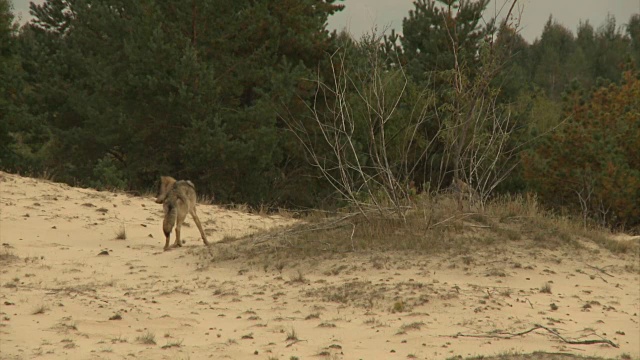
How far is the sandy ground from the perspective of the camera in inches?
287

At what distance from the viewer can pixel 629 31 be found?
257 ft

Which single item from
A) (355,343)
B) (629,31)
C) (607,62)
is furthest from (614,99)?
(629,31)

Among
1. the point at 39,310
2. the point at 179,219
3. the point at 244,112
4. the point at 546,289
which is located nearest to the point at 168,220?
the point at 179,219

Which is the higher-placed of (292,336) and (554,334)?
(554,334)

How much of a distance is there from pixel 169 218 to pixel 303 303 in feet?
13.5

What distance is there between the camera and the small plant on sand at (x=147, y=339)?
726 centimetres

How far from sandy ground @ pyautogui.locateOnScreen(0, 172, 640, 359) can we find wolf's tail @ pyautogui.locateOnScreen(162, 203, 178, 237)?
395mm

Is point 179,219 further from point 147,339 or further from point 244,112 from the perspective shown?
point 244,112

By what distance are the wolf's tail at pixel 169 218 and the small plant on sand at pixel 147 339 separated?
16.2ft

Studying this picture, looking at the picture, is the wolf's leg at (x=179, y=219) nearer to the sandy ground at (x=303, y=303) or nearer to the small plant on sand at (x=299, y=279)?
the sandy ground at (x=303, y=303)

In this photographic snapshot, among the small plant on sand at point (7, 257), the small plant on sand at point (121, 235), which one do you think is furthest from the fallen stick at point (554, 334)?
the small plant on sand at point (121, 235)

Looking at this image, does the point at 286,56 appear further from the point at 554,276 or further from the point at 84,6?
the point at 554,276

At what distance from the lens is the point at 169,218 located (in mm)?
12320

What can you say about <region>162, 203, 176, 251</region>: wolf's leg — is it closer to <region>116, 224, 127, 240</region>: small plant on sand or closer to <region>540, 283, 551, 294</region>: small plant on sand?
<region>116, 224, 127, 240</region>: small plant on sand
